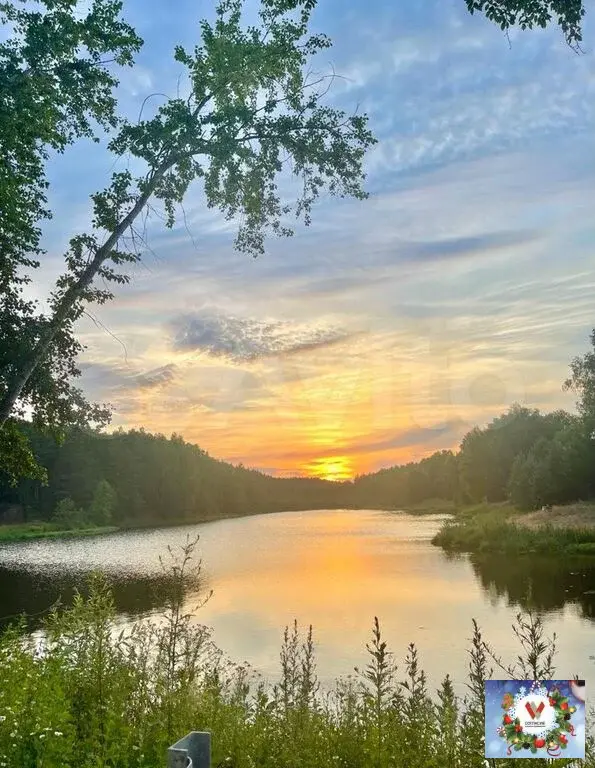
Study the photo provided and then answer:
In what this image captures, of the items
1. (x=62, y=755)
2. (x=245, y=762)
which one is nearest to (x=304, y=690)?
(x=245, y=762)

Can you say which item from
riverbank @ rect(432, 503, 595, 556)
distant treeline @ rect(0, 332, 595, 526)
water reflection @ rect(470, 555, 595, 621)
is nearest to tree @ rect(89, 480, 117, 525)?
distant treeline @ rect(0, 332, 595, 526)

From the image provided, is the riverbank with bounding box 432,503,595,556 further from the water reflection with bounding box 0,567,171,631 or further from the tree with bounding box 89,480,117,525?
the tree with bounding box 89,480,117,525

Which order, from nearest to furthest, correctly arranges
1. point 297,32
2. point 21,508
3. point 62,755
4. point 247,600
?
point 62,755 < point 297,32 < point 247,600 < point 21,508

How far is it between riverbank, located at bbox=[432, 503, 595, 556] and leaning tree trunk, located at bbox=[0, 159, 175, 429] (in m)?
38.3

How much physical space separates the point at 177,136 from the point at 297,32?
3.46m

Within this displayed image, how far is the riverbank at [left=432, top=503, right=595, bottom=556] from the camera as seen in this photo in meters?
44.5

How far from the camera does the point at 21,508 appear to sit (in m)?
106

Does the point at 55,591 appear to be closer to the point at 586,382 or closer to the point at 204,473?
the point at 586,382

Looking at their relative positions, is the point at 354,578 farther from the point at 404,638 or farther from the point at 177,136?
the point at 177,136

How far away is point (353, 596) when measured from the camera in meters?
31.1

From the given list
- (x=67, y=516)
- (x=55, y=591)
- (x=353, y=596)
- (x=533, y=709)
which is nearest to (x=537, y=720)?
(x=533, y=709)

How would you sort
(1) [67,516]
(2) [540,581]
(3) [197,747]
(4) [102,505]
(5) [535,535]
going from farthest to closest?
(4) [102,505] < (1) [67,516] < (5) [535,535] < (2) [540,581] < (3) [197,747]

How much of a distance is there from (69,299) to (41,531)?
84008 mm

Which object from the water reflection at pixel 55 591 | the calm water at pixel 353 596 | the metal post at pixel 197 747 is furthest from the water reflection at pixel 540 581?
the metal post at pixel 197 747
